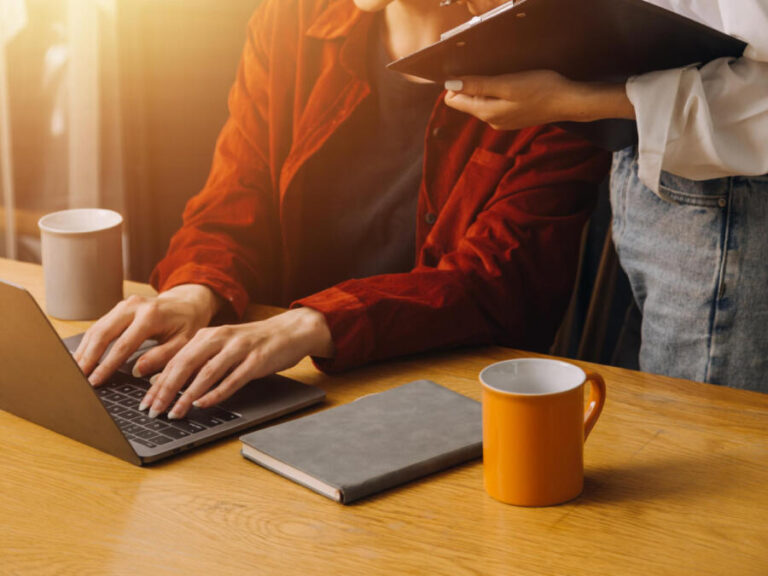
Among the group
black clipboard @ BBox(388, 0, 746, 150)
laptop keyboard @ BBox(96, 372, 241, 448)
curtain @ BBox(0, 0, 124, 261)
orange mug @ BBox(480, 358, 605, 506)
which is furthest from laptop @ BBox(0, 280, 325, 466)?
curtain @ BBox(0, 0, 124, 261)

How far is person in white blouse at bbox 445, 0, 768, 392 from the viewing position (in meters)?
0.99

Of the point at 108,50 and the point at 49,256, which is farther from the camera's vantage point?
the point at 108,50

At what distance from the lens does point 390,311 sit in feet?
3.66

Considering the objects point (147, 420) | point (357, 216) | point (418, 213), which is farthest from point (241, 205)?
point (147, 420)

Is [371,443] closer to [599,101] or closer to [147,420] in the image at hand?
[147,420]

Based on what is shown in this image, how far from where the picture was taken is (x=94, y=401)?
80 cm

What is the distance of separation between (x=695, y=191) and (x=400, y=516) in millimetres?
666

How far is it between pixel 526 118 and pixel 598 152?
0.27 metres

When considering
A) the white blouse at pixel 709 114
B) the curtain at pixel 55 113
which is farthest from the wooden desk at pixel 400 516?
the curtain at pixel 55 113

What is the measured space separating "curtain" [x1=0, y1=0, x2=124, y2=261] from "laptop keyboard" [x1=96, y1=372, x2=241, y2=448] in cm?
127

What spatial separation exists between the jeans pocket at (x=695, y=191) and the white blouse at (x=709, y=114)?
0.36ft

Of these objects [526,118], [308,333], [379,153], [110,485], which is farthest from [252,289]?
[110,485]

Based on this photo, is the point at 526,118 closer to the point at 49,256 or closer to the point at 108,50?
the point at 49,256

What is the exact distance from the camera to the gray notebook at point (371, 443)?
760 mm
